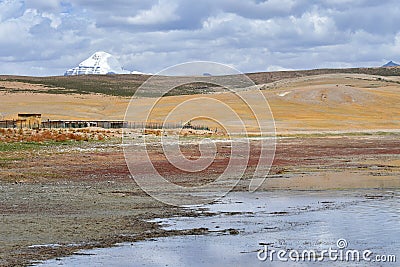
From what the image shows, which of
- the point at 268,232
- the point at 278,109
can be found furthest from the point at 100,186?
the point at 278,109

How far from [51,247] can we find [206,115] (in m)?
87.9

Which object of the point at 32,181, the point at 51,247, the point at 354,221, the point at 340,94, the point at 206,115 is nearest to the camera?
the point at 51,247

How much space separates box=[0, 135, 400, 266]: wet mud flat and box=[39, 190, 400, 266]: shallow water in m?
0.58

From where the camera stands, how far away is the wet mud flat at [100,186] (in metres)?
17.7

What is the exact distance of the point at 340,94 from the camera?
12800 cm

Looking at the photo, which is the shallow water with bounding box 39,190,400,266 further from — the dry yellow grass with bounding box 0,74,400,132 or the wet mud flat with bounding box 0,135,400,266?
the dry yellow grass with bounding box 0,74,400,132

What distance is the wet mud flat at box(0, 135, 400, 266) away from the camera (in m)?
17.7

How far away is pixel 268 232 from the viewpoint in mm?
19031

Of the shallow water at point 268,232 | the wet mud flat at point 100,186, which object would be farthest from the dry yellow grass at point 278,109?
the shallow water at point 268,232

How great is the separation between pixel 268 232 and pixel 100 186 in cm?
1179

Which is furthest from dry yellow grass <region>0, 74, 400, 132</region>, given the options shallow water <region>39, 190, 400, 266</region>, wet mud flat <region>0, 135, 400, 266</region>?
shallow water <region>39, 190, 400, 266</region>

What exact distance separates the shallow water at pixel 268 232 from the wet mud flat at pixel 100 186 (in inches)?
22.8

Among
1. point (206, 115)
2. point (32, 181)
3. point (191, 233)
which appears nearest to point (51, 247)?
point (191, 233)

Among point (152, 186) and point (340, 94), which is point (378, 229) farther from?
point (340, 94)
